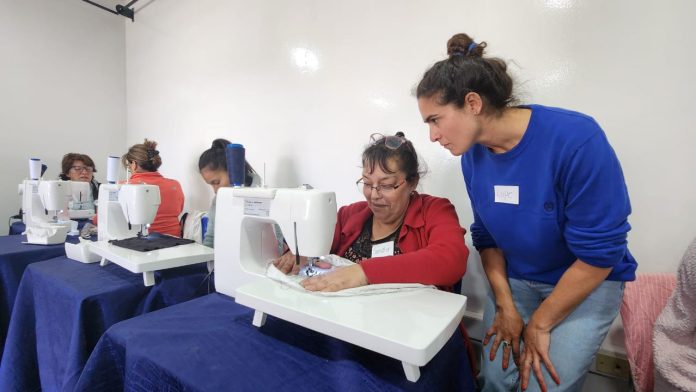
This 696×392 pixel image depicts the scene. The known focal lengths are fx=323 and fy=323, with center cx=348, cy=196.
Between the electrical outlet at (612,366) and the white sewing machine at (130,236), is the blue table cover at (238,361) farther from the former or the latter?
the electrical outlet at (612,366)

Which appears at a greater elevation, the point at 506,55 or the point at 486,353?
the point at 506,55

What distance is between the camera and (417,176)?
1270mm

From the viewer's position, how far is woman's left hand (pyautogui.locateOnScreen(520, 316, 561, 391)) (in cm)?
87

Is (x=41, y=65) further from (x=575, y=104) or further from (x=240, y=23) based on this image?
(x=575, y=104)

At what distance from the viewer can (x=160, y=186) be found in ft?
6.90

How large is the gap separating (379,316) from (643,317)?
97 centimetres

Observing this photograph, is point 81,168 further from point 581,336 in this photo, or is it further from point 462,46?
point 581,336

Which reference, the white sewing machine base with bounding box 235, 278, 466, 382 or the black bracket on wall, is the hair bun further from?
the black bracket on wall

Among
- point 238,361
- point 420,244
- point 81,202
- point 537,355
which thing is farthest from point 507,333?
point 81,202

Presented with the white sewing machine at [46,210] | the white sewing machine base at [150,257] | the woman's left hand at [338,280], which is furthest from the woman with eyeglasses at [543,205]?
the white sewing machine at [46,210]

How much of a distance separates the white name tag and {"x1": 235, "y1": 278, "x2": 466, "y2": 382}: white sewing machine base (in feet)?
1.05

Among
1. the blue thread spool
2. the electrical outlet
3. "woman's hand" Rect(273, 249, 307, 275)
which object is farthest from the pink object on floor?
the blue thread spool

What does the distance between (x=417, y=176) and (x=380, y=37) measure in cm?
83

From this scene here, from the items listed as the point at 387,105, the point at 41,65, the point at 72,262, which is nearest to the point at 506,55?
the point at 387,105
